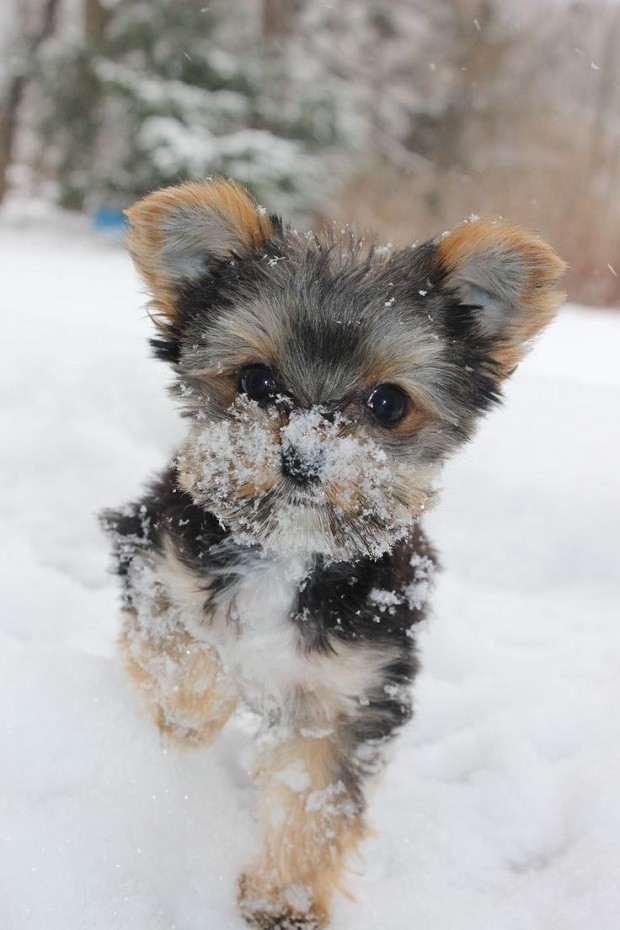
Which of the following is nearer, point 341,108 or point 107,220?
point 341,108

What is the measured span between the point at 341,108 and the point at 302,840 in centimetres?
1361

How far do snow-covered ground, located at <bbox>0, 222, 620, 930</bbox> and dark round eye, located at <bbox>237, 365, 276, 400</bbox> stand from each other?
545 millimetres

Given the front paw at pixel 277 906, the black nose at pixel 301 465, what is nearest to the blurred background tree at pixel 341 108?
the black nose at pixel 301 465

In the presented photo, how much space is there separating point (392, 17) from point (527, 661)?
58.3ft

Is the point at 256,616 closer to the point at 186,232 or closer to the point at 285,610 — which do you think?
the point at 285,610

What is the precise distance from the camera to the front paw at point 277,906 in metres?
2.58

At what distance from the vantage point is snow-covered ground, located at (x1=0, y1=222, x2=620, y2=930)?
2566 millimetres

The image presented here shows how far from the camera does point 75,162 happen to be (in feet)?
46.7

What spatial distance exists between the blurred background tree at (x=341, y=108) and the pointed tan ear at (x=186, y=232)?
30.6ft

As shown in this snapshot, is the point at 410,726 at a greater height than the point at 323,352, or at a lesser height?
lesser

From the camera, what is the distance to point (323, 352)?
7.69 ft

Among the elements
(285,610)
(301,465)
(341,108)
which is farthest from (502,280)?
(341,108)

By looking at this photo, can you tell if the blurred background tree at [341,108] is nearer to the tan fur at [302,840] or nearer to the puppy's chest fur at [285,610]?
the puppy's chest fur at [285,610]

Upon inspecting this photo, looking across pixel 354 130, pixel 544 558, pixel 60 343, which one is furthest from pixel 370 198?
pixel 544 558
